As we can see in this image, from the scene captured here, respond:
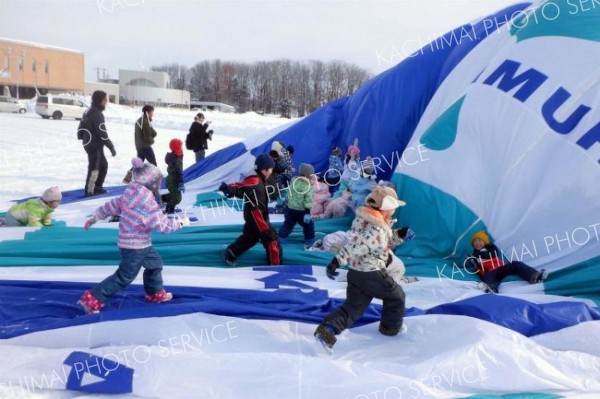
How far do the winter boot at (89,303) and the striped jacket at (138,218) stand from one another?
0.35m

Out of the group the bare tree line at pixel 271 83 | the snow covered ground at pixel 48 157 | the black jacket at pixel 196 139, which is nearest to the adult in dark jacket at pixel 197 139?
the black jacket at pixel 196 139

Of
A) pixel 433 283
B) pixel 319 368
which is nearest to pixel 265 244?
pixel 433 283

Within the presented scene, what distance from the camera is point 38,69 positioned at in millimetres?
45125

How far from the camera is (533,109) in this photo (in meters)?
4.52

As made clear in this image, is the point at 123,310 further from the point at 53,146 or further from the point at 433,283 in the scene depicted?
the point at 53,146

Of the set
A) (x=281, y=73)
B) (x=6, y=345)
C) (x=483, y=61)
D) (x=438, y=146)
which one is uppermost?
(x=281, y=73)

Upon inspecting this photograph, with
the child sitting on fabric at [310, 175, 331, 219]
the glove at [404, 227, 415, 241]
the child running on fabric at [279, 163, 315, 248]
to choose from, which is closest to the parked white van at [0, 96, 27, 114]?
the child sitting on fabric at [310, 175, 331, 219]

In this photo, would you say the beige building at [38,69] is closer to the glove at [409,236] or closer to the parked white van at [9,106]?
the parked white van at [9,106]

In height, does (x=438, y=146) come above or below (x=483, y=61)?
below

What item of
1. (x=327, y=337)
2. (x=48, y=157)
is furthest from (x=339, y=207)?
(x=48, y=157)

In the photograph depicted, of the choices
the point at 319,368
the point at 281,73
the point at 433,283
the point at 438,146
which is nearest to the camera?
the point at 319,368

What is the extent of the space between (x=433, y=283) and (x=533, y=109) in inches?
67.5

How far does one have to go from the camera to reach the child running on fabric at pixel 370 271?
2.94m

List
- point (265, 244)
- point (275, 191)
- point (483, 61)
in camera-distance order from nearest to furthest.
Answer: point (265, 244) < point (483, 61) < point (275, 191)
